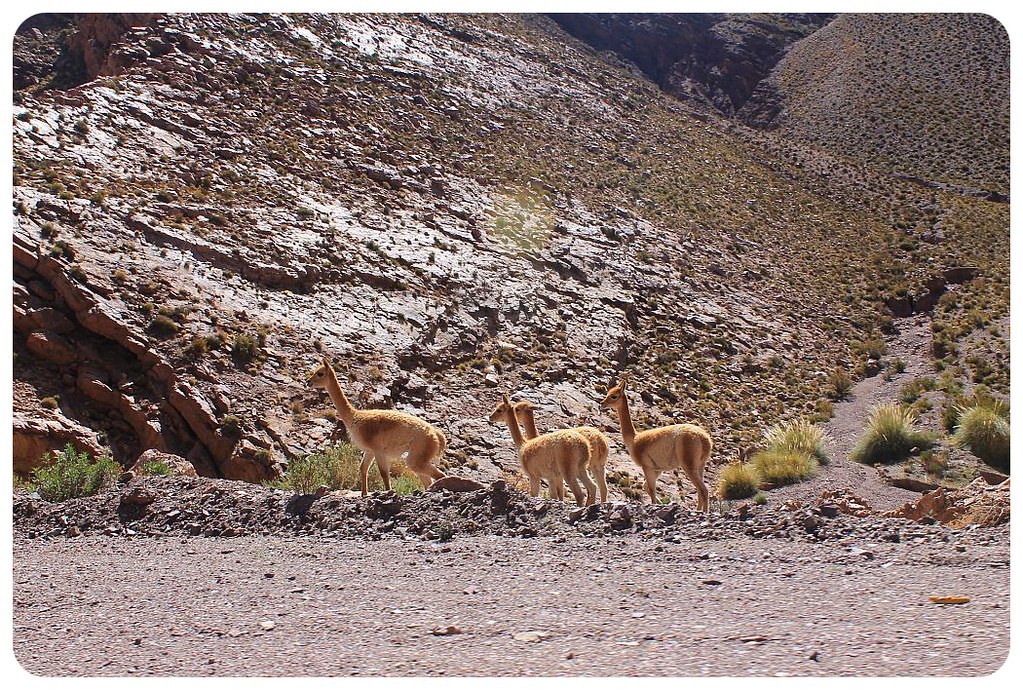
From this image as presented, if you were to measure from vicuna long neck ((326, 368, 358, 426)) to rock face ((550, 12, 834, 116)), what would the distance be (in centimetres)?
5620

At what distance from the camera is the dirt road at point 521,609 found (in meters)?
5.12

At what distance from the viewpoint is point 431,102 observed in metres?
40.2

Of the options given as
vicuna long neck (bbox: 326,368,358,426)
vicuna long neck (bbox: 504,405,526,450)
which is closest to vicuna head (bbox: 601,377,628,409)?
vicuna long neck (bbox: 504,405,526,450)

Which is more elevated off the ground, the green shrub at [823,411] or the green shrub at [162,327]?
the green shrub at [162,327]

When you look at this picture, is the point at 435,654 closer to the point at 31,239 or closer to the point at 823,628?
the point at 823,628

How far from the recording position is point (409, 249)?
28.1 metres

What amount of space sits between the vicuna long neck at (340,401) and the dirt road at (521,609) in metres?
3.04

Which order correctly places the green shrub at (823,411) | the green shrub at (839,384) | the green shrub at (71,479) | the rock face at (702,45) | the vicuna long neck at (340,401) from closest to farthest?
the green shrub at (71,479) < the vicuna long neck at (340,401) < the green shrub at (823,411) < the green shrub at (839,384) < the rock face at (702,45)

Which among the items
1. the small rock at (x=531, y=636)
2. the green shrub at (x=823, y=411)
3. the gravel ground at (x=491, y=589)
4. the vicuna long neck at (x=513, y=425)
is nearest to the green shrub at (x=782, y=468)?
the green shrub at (x=823, y=411)

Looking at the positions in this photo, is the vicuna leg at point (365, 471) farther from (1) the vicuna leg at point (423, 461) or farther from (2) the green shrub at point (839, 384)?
(2) the green shrub at point (839, 384)

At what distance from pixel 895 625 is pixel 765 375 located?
2413 centimetres

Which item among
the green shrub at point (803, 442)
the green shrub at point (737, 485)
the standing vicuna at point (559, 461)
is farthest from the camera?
the green shrub at point (803, 442)

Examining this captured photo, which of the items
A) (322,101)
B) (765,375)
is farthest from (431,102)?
(765,375)

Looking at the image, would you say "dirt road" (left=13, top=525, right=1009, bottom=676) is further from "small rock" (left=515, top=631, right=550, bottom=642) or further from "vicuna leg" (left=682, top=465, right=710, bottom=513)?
"vicuna leg" (left=682, top=465, right=710, bottom=513)
